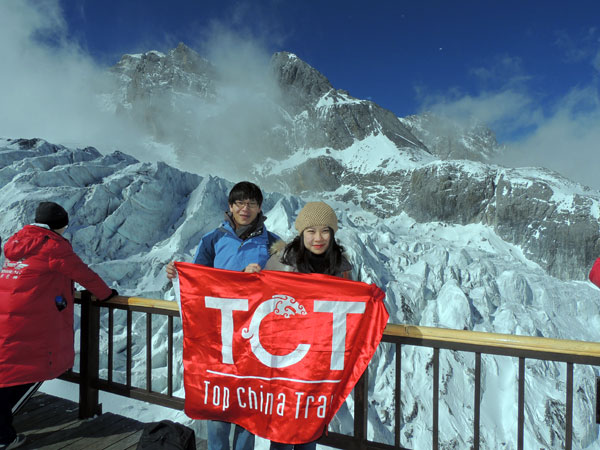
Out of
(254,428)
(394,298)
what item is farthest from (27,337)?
(394,298)

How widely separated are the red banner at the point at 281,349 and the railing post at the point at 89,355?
1.25 m

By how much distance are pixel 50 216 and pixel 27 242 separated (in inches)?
8.7

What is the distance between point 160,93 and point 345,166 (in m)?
50.1

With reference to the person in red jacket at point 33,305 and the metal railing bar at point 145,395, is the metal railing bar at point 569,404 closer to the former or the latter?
the metal railing bar at point 145,395

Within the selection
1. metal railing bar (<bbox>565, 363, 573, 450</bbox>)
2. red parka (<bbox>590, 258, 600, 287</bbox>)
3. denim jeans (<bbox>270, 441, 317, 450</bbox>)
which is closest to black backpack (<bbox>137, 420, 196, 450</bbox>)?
denim jeans (<bbox>270, 441, 317, 450</bbox>)

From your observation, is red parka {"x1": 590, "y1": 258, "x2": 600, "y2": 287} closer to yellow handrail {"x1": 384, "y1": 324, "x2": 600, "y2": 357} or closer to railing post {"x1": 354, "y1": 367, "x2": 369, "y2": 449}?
yellow handrail {"x1": 384, "y1": 324, "x2": 600, "y2": 357}

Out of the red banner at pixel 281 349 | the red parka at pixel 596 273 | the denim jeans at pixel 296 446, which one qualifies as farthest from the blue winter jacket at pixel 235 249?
the red parka at pixel 596 273

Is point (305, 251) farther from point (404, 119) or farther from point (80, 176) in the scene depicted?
point (404, 119)

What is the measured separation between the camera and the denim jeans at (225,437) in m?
1.98

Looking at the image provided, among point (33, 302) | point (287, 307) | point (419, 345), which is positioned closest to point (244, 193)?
point (287, 307)

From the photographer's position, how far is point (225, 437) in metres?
1.99

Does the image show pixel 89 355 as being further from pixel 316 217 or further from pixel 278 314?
pixel 316 217

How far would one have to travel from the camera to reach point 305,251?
195 centimetres

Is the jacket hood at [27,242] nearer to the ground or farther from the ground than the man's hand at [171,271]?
farther from the ground
